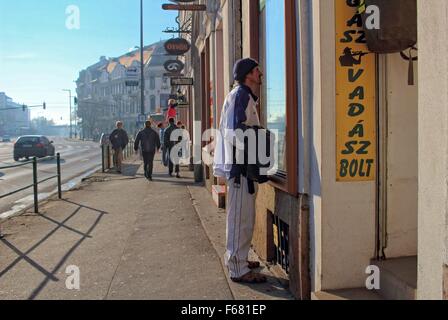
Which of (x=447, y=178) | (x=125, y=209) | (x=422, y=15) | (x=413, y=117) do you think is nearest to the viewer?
(x=447, y=178)

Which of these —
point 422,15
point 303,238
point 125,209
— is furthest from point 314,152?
point 125,209

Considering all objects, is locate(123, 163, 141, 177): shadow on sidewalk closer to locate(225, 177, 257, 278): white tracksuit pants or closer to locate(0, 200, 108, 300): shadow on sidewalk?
locate(0, 200, 108, 300): shadow on sidewalk

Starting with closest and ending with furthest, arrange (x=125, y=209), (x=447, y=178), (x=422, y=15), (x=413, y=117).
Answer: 1. (x=447, y=178)
2. (x=422, y=15)
3. (x=413, y=117)
4. (x=125, y=209)

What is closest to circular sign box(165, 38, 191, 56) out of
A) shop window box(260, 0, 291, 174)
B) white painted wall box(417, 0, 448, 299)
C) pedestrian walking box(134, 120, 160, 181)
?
pedestrian walking box(134, 120, 160, 181)

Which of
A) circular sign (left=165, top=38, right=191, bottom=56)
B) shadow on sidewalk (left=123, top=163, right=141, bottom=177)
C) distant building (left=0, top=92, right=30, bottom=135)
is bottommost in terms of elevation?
shadow on sidewalk (left=123, top=163, right=141, bottom=177)

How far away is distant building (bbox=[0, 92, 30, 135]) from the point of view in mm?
122562

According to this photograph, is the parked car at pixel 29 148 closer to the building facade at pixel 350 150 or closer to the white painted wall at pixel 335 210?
the building facade at pixel 350 150

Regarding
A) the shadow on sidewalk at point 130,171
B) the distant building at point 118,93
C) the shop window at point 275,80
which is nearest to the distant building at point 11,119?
the distant building at point 118,93

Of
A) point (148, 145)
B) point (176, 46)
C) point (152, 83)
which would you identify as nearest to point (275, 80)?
point (148, 145)

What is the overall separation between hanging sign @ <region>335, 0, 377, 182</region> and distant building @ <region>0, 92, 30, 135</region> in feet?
397

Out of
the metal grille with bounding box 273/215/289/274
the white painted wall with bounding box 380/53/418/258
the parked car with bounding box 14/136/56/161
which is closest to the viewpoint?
the white painted wall with bounding box 380/53/418/258
